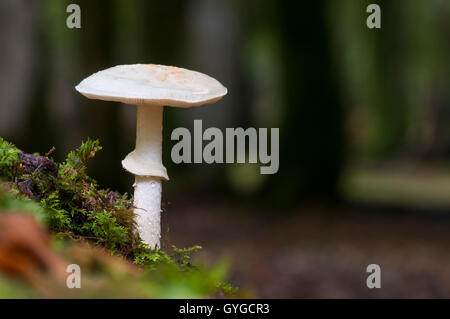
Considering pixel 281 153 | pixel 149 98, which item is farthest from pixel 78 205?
pixel 281 153

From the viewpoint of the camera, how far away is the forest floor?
10094 mm

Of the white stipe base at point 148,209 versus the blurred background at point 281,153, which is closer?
the white stipe base at point 148,209

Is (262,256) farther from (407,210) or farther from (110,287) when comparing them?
(110,287)

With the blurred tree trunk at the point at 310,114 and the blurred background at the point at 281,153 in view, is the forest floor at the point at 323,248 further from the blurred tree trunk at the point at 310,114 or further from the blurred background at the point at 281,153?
the blurred tree trunk at the point at 310,114

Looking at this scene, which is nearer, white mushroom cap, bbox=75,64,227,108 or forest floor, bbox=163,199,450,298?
white mushroom cap, bbox=75,64,227,108

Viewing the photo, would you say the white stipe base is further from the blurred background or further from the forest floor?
the forest floor

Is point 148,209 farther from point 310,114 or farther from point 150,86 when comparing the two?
point 310,114

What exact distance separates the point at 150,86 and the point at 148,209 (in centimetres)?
63

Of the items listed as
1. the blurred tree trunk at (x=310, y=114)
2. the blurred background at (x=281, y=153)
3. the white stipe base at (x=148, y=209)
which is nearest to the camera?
the white stipe base at (x=148, y=209)

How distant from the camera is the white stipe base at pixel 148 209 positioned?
8.82 ft

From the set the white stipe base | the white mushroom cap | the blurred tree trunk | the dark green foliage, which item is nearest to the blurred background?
the blurred tree trunk

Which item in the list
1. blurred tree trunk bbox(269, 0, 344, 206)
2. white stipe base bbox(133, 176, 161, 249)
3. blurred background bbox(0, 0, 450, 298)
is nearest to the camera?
white stipe base bbox(133, 176, 161, 249)

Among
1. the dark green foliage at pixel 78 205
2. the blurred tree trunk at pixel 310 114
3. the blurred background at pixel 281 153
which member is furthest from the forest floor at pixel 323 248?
the dark green foliage at pixel 78 205

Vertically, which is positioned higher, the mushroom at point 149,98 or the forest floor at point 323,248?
the mushroom at point 149,98
